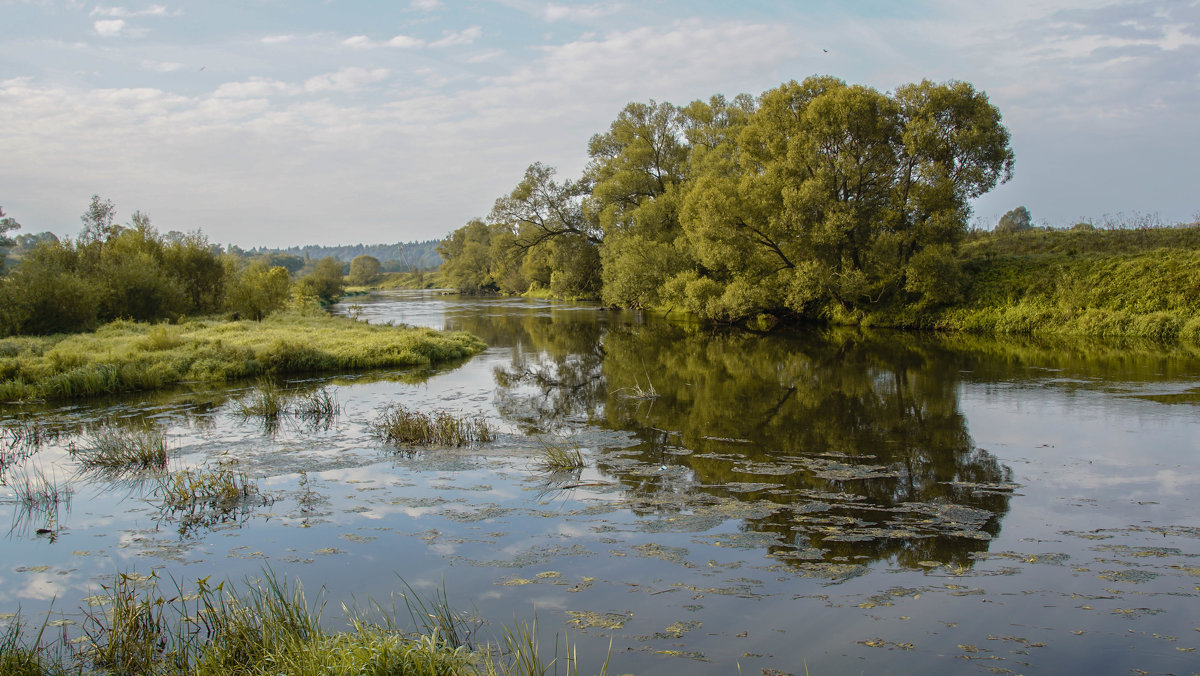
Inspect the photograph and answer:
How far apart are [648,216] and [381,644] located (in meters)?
38.9

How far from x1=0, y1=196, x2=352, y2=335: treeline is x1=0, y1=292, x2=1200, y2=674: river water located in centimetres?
1492

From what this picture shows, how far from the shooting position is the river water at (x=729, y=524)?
5625 mm

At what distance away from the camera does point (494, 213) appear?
49781 millimetres

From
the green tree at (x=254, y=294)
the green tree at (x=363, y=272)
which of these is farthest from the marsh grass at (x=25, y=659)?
the green tree at (x=363, y=272)

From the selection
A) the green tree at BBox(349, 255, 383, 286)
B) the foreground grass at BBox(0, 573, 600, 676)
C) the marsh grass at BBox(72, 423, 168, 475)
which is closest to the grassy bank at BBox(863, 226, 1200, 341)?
the foreground grass at BBox(0, 573, 600, 676)

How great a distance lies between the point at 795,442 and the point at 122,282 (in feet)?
111

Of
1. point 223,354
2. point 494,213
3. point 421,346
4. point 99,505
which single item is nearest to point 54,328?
point 223,354

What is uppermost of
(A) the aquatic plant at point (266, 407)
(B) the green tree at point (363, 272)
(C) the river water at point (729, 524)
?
(B) the green tree at point (363, 272)

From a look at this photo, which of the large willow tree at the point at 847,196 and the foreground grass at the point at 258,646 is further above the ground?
the large willow tree at the point at 847,196

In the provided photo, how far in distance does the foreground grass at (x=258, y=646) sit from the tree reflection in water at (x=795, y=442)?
3360 millimetres

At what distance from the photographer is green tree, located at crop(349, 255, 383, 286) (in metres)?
138

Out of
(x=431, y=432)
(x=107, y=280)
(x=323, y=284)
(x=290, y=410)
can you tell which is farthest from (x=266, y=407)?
(x=323, y=284)

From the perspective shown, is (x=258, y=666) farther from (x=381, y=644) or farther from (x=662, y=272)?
(x=662, y=272)

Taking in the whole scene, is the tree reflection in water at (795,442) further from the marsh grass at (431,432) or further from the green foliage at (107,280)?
the green foliage at (107,280)
